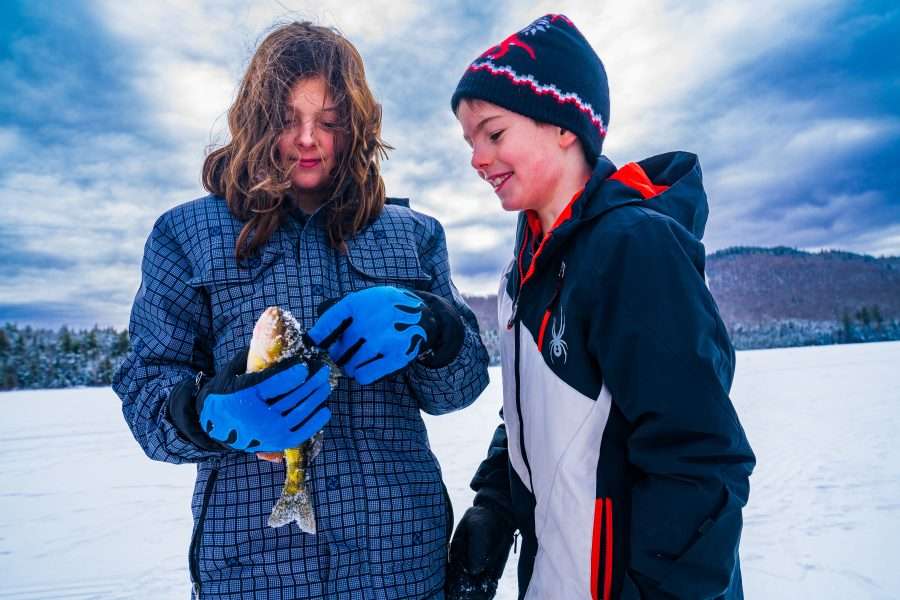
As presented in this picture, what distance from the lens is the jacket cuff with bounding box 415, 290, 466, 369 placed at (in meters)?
1.81

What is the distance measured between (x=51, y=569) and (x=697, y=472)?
5.65m

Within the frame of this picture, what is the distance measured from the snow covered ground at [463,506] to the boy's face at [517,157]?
122 inches

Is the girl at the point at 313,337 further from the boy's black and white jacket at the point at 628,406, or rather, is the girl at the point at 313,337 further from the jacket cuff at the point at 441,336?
the boy's black and white jacket at the point at 628,406

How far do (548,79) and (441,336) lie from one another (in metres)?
0.98

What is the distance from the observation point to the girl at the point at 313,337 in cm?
162

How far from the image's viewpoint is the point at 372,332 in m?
1.64

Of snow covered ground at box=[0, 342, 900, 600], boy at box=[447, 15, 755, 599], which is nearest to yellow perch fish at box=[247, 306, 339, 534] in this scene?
boy at box=[447, 15, 755, 599]

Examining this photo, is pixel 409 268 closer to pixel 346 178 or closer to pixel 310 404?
pixel 346 178

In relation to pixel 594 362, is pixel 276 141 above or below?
above

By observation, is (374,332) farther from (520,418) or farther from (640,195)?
(640,195)

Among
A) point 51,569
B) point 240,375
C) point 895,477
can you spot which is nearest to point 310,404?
point 240,375

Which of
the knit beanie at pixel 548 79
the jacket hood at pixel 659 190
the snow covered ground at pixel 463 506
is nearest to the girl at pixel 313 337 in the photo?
the knit beanie at pixel 548 79

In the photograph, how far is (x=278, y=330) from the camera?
5.20 ft

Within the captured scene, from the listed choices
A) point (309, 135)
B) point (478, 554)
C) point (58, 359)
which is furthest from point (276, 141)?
point (58, 359)
